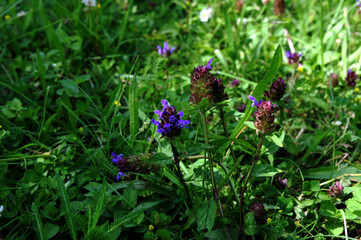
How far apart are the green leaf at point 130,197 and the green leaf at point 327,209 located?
984mm

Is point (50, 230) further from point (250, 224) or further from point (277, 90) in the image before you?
point (277, 90)

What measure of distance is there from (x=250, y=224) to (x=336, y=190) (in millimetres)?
598

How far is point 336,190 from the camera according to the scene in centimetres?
181

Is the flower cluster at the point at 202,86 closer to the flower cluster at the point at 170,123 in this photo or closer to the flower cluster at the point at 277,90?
the flower cluster at the point at 170,123

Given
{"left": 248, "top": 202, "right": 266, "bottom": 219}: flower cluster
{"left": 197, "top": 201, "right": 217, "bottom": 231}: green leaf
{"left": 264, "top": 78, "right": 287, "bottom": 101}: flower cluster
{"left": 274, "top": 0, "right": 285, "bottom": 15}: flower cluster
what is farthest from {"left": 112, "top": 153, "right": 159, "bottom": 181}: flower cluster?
{"left": 274, "top": 0, "right": 285, "bottom": 15}: flower cluster

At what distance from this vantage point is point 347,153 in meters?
2.06

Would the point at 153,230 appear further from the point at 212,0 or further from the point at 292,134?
the point at 212,0

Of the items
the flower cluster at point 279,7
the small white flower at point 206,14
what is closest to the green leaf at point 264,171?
the small white flower at point 206,14

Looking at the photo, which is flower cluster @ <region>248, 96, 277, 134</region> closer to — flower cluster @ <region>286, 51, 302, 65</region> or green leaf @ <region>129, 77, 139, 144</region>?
green leaf @ <region>129, 77, 139, 144</region>

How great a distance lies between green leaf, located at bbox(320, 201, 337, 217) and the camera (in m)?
1.72

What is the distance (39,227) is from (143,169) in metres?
0.56

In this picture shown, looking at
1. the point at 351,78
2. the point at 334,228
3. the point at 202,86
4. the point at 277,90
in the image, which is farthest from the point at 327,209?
the point at 351,78

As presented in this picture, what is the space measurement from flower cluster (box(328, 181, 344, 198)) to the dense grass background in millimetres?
40

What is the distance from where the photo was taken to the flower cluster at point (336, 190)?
180cm
